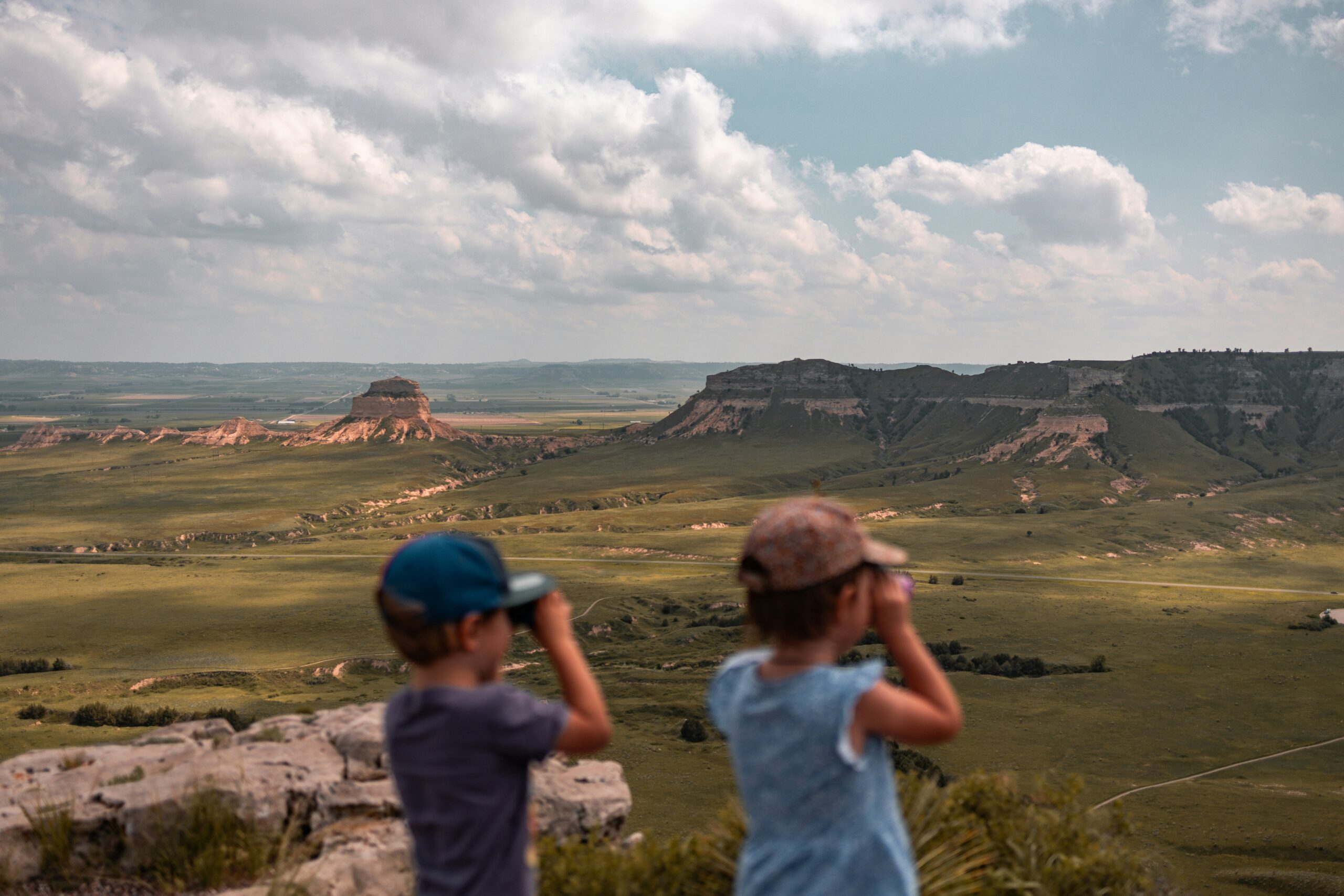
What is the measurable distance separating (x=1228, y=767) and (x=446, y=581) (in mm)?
54011

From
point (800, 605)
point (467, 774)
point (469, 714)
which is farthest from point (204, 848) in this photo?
point (800, 605)

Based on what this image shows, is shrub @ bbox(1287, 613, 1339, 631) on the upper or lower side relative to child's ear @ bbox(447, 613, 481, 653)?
lower

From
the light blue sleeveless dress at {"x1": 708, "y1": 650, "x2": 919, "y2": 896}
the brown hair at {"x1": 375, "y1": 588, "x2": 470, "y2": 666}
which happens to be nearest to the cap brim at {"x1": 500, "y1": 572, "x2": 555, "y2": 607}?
the brown hair at {"x1": 375, "y1": 588, "x2": 470, "y2": 666}

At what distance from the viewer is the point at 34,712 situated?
1617 inches

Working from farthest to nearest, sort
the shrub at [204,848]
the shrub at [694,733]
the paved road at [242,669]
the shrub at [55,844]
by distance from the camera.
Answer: the paved road at [242,669]
the shrub at [694,733]
the shrub at [55,844]
the shrub at [204,848]

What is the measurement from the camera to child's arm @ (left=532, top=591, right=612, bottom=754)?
3.91 m

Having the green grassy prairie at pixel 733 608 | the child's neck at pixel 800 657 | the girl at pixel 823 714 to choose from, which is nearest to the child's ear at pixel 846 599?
the girl at pixel 823 714

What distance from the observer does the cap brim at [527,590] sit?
3787mm

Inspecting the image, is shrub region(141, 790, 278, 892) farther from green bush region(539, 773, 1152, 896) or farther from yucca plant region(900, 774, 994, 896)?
yucca plant region(900, 774, 994, 896)

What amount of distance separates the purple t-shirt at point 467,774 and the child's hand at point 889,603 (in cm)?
143

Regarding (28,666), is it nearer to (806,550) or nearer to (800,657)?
(800,657)

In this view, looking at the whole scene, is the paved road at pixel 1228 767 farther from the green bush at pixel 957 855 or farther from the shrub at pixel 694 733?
the green bush at pixel 957 855

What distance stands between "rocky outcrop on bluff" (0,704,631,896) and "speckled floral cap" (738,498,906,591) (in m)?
5.94

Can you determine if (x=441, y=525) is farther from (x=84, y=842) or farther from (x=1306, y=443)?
(x=1306, y=443)
